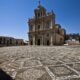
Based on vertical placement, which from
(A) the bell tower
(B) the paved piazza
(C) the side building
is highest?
(A) the bell tower

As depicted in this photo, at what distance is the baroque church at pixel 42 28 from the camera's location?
30259mm

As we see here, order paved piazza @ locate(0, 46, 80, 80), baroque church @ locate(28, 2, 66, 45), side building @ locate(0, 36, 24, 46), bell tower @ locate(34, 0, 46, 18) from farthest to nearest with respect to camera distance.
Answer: side building @ locate(0, 36, 24, 46) < bell tower @ locate(34, 0, 46, 18) < baroque church @ locate(28, 2, 66, 45) < paved piazza @ locate(0, 46, 80, 80)

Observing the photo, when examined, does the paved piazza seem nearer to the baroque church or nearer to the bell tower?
the baroque church

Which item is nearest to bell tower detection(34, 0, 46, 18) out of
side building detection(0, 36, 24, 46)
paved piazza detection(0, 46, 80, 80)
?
side building detection(0, 36, 24, 46)

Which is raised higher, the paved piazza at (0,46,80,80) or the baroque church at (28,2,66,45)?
the baroque church at (28,2,66,45)

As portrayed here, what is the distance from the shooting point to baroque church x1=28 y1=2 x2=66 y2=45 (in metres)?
30.3

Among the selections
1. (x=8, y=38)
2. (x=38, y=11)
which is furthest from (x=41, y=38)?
(x=8, y=38)

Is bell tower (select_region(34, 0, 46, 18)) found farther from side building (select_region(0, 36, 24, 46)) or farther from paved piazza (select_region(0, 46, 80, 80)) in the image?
paved piazza (select_region(0, 46, 80, 80))

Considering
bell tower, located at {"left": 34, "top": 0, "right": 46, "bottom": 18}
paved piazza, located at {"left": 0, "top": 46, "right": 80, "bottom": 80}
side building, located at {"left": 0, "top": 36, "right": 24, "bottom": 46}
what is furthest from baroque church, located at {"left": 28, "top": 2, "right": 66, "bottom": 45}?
paved piazza, located at {"left": 0, "top": 46, "right": 80, "bottom": 80}

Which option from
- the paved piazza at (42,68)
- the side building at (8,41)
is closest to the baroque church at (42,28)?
the side building at (8,41)

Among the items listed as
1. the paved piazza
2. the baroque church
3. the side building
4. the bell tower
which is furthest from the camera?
the side building

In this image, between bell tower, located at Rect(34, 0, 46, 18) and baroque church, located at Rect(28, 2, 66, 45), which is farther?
bell tower, located at Rect(34, 0, 46, 18)

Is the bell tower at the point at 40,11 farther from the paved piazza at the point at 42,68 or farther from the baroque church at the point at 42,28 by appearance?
the paved piazza at the point at 42,68

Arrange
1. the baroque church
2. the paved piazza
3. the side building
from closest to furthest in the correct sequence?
the paved piazza < the baroque church < the side building
